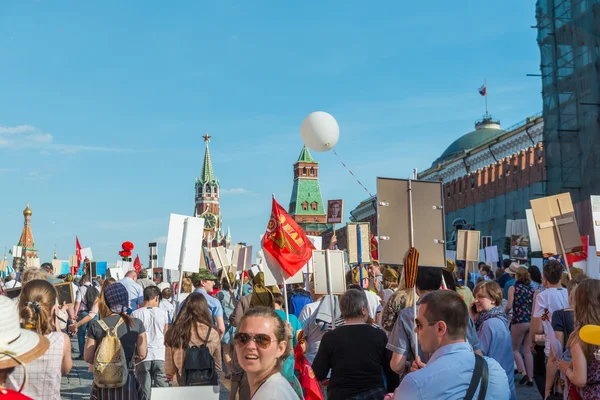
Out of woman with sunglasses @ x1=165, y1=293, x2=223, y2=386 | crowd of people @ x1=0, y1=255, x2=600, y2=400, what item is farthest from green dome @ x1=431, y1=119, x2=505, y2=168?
woman with sunglasses @ x1=165, y1=293, x2=223, y2=386

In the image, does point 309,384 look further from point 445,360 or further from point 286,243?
point 286,243

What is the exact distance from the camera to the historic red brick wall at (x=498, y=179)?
149 feet

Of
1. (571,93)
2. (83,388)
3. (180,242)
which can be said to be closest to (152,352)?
(180,242)

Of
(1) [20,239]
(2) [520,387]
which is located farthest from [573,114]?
(1) [20,239]

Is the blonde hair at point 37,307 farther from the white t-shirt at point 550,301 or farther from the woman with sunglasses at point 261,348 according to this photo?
the white t-shirt at point 550,301

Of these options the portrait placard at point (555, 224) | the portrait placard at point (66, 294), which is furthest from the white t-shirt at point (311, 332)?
the portrait placard at point (555, 224)

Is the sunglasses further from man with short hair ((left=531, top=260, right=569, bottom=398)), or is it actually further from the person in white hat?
man with short hair ((left=531, top=260, right=569, bottom=398))

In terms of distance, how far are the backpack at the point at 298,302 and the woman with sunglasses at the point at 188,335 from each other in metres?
4.52

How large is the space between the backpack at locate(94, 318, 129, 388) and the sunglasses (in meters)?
3.18

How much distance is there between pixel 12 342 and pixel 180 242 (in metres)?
7.38

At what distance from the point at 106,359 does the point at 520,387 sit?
655cm

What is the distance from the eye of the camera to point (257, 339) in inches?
144

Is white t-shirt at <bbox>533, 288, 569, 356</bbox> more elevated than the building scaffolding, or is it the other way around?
the building scaffolding

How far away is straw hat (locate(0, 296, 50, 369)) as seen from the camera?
2746mm
